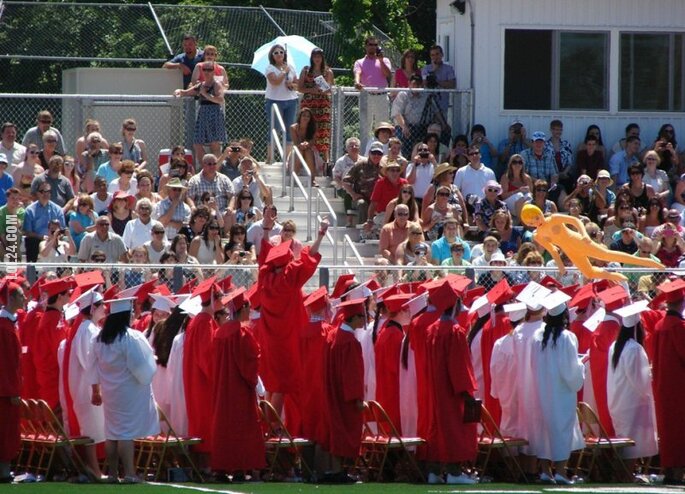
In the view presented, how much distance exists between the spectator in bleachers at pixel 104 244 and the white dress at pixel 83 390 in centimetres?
349

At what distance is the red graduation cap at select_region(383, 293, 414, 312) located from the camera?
51.9 feet

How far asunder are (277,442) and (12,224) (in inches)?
231

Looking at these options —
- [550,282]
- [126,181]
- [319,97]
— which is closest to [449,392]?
[550,282]

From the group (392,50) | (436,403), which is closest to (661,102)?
(392,50)

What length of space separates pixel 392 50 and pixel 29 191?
9472mm

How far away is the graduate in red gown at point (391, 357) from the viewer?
52.4ft

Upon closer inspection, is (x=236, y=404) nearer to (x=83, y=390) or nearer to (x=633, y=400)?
(x=83, y=390)

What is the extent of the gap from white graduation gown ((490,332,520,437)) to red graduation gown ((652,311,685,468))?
1417 mm

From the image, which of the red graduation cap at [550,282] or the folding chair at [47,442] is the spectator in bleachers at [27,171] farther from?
the red graduation cap at [550,282]

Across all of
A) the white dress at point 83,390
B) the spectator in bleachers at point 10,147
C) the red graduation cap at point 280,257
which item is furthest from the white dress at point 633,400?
the spectator in bleachers at point 10,147

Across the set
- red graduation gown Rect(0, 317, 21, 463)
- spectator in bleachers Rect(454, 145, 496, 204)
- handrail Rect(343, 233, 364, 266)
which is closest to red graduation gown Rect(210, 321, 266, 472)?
red graduation gown Rect(0, 317, 21, 463)

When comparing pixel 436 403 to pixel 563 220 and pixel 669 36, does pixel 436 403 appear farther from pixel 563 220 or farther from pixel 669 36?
pixel 669 36

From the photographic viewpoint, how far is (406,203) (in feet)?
67.5

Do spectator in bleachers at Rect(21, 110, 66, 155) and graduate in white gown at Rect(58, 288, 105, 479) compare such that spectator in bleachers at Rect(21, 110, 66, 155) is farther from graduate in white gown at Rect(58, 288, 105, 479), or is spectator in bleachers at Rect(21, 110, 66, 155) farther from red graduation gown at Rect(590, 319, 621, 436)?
red graduation gown at Rect(590, 319, 621, 436)
